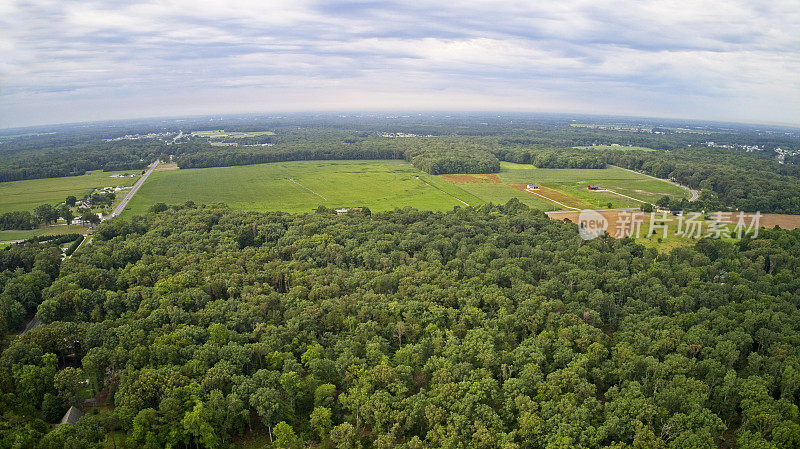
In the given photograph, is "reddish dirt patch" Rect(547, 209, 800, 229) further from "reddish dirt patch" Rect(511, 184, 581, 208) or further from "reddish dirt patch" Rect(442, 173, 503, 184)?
"reddish dirt patch" Rect(442, 173, 503, 184)

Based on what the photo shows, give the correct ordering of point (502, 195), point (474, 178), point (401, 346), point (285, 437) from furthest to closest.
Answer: point (474, 178) < point (502, 195) < point (401, 346) < point (285, 437)

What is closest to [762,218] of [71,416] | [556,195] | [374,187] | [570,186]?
[556,195]

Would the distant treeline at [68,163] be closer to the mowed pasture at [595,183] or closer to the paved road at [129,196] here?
the paved road at [129,196]

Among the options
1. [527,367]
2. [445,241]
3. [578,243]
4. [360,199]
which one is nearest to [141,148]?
[360,199]

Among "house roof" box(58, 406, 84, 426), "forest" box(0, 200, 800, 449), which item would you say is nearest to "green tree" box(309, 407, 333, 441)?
"forest" box(0, 200, 800, 449)

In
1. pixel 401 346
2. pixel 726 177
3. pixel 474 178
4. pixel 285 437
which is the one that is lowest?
pixel 285 437

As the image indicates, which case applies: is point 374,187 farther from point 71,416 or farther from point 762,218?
point 71,416

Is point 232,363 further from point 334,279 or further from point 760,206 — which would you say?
point 760,206

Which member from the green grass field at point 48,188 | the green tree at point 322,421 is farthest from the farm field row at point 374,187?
the green tree at point 322,421
